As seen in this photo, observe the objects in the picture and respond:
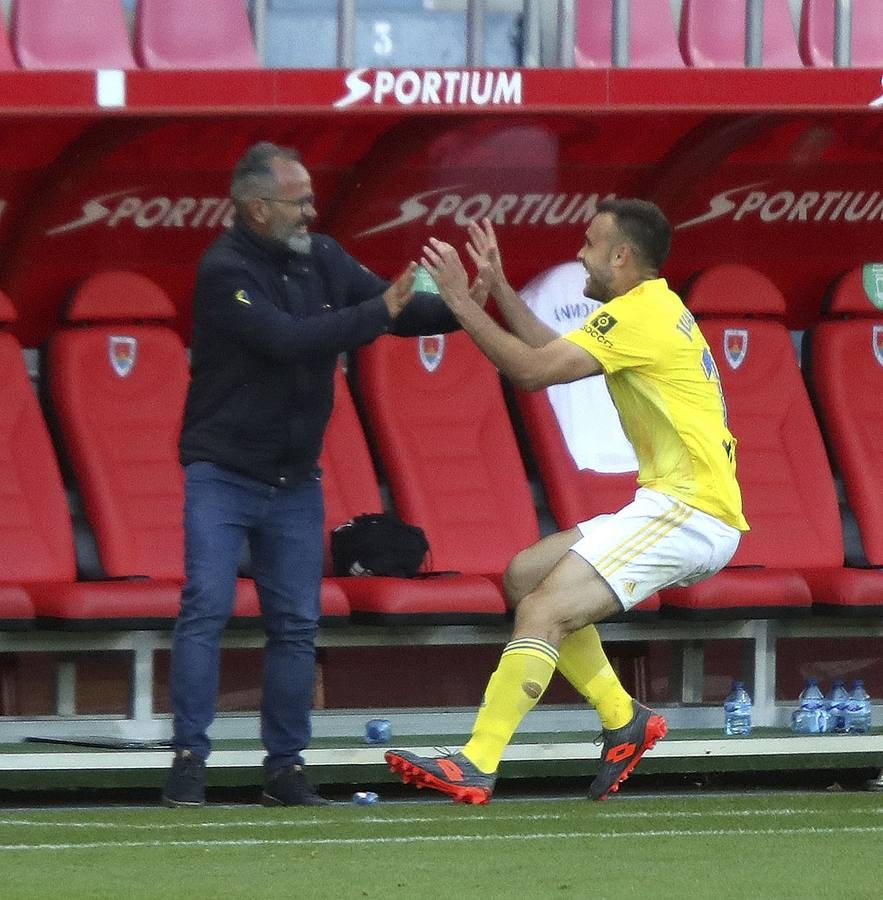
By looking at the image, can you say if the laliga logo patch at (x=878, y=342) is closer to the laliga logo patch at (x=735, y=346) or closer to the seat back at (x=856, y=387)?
the seat back at (x=856, y=387)

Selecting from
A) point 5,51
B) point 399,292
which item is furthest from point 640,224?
point 5,51

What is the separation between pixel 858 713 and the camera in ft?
23.5

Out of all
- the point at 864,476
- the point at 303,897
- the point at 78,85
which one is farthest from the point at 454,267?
the point at 864,476

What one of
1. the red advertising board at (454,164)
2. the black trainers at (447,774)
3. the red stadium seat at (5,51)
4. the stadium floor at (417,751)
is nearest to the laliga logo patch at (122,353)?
the red advertising board at (454,164)

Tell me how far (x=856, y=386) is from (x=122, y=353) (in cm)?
252

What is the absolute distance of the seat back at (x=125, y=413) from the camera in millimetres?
7043

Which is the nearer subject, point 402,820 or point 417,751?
point 402,820

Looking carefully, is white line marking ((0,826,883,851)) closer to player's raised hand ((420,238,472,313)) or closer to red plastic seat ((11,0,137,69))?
player's raised hand ((420,238,472,313))

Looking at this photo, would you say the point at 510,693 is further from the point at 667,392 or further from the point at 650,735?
the point at 667,392

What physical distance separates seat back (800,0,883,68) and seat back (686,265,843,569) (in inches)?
34.9

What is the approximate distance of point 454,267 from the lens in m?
5.57

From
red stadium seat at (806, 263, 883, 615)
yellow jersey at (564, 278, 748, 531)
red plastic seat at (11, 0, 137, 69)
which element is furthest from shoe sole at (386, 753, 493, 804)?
red stadium seat at (806, 263, 883, 615)

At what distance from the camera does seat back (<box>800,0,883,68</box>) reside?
828 cm

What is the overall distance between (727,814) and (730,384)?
243 cm
